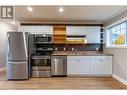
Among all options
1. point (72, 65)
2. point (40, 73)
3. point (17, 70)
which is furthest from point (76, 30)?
point (17, 70)

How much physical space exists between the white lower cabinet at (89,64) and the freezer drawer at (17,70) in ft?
5.05

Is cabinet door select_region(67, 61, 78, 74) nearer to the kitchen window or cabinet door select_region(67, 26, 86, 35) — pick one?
cabinet door select_region(67, 26, 86, 35)

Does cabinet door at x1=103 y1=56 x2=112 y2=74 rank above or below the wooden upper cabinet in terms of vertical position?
below

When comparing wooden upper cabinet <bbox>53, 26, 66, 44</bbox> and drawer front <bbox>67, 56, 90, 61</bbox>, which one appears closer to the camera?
drawer front <bbox>67, 56, 90, 61</bbox>

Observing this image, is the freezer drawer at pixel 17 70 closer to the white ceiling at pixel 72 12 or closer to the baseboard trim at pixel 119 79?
the white ceiling at pixel 72 12

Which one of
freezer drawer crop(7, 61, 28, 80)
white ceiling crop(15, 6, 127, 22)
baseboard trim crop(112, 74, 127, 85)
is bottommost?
baseboard trim crop(112, 74, 127, 85)

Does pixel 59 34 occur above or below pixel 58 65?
above

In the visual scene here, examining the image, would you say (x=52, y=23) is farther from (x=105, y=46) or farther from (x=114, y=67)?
(x=114, y=67)

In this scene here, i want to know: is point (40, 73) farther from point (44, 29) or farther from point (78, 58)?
point (44, 29)

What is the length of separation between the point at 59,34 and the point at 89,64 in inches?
69.4

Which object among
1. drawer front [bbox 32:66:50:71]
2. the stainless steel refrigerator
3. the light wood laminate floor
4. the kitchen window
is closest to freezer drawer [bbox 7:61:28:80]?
the stainless steel refrigerator

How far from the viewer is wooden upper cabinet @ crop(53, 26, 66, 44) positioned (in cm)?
733

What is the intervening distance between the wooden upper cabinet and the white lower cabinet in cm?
117

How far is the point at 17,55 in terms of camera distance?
5699 millimetres
